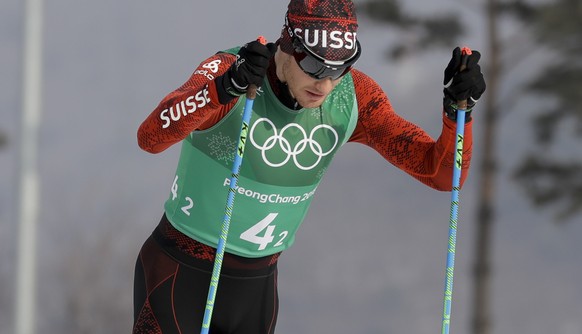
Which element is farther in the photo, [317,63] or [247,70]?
[317,63]

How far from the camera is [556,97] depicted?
858 inches

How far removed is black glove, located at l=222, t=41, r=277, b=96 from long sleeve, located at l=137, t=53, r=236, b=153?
67 millimetres

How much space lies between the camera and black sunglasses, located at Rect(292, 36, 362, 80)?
4.22m

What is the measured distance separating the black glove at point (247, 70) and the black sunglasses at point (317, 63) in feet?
0.57

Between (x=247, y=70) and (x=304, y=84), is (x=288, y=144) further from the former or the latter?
(x=247, y=70)

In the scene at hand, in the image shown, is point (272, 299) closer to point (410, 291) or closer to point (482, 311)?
point (482, 311)

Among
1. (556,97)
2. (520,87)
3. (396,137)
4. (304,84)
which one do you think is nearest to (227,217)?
(304,84)

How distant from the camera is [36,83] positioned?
13914 millimetres

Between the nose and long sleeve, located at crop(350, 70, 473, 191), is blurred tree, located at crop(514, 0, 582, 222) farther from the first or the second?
the nose

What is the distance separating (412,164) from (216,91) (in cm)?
100

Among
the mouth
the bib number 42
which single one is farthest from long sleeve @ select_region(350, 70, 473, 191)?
the bib number 42

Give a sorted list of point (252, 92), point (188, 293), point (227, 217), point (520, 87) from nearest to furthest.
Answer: point (252, 92)
point (227, 217)
point (188, 293)
point (520, 87)

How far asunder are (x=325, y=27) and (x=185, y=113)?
25.7 inches

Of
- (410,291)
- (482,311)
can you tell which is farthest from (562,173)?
(410,291)
